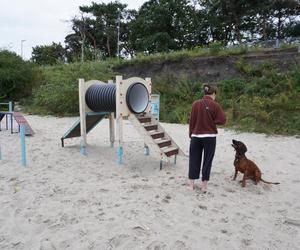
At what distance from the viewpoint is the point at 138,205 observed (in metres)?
4.21

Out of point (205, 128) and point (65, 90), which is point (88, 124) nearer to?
point (205, 128)

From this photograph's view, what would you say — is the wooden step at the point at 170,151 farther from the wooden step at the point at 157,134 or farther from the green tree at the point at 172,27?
the green tree at the point at 172,27

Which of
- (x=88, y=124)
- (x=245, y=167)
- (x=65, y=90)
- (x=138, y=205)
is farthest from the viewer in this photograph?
(x=65, y=90)

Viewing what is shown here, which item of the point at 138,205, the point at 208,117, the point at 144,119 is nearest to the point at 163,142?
the point at 144,119

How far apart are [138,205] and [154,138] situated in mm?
2364

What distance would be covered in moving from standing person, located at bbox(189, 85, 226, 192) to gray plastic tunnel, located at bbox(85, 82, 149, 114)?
2.11m

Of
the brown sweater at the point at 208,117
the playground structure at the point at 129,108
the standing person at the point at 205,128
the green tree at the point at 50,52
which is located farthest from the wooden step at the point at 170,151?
the green tree at the point at 50,52

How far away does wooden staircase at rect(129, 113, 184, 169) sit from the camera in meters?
6.08

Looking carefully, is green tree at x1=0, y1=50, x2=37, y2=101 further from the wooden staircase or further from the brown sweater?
the brown sweater

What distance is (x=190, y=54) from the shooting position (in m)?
17.9

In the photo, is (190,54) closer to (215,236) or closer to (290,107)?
(290,107)

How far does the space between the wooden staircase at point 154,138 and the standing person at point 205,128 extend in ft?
4.17

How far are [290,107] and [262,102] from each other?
1.03 metres

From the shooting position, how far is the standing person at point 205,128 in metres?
4.59
